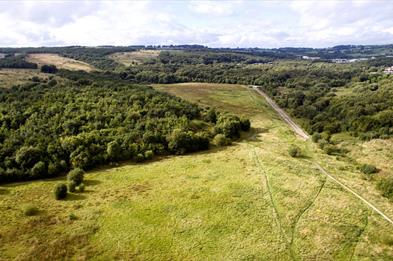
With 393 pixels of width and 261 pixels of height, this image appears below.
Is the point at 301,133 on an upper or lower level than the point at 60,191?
upper

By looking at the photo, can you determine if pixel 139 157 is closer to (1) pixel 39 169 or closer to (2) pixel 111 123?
(2) pixel 111 123

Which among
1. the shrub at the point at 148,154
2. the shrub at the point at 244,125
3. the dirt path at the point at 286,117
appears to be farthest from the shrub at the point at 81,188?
the dirt path at the point at 286,117

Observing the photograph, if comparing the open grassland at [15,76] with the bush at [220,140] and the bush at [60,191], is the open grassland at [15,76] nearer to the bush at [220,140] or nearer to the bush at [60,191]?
the bush at [60,191]

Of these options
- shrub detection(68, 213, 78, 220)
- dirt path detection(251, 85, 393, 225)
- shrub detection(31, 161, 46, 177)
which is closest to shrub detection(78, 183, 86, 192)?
shrub detection(68, 213, 78, 220)

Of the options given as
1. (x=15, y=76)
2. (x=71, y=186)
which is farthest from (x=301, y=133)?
(x=15, y=76)

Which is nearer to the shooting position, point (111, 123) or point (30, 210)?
point (30, 210)

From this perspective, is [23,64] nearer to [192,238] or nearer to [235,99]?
[235,99]
